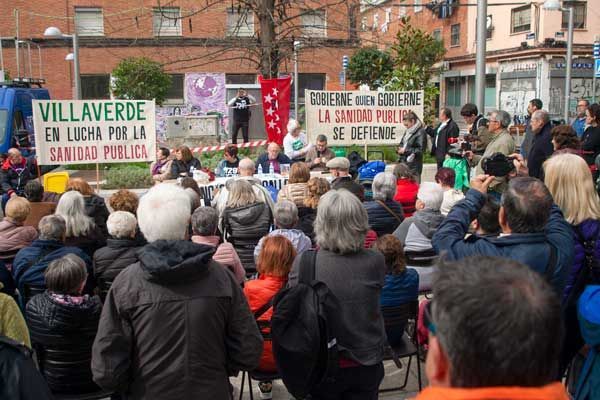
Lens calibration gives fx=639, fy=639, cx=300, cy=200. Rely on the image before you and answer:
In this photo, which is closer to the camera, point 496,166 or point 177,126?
point 496,166

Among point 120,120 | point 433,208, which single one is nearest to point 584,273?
point 433,208

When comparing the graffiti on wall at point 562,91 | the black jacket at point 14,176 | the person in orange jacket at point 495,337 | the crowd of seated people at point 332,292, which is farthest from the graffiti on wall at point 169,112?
the person in orange jacket at point 495,337

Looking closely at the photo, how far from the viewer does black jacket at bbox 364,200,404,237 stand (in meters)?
5.91

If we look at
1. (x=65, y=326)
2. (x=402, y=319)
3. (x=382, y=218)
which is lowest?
(x=402, y=319)

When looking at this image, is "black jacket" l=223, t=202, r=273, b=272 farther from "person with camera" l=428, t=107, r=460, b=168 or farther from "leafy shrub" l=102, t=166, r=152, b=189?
"leafy shrub" l=102, t=166, r=152, b=189

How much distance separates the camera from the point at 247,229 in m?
5.85

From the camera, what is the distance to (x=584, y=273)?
3.51 metres

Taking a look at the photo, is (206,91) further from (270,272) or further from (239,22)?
(270,272)

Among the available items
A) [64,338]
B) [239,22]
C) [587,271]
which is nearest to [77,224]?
[64,338]

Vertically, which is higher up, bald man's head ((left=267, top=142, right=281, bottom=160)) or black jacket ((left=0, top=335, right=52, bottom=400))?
→ bald man's head ((left=267, top=142, right=281, bottom=160))

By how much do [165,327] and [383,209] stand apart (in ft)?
11.3

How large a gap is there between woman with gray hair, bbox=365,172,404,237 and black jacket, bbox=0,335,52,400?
153 inches

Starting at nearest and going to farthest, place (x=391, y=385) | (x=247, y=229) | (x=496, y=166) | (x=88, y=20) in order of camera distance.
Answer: (x=496, y=166)
(x=391, y=385)
(x=247, y=229)
(x=88, y=20)

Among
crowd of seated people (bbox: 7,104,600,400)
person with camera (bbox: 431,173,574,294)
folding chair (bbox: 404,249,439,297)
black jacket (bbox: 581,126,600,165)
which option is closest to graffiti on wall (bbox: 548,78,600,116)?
black jacket (bbox: 581,126,600,165)
